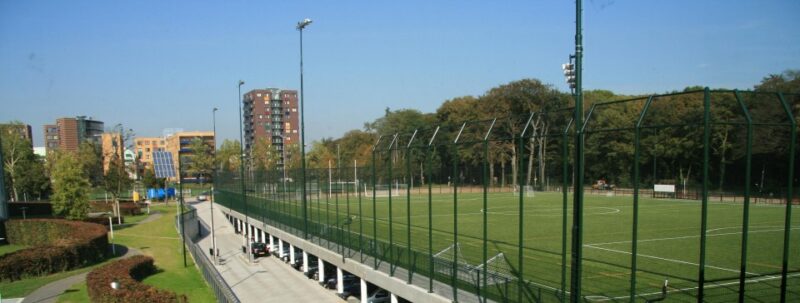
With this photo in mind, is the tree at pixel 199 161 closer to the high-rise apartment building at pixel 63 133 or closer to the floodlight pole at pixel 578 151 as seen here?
the high-rise apartment building at pixel 63 133

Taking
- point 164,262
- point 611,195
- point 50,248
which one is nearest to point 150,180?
point 164,262

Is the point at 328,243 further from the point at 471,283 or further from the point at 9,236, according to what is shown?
the point at 9,236

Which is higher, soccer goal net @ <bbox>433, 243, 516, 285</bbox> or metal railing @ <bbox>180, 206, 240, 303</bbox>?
soccer goal net @ <bbox>433, 243, 516, 285</bbox>

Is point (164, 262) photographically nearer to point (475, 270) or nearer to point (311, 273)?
point (311, 273)

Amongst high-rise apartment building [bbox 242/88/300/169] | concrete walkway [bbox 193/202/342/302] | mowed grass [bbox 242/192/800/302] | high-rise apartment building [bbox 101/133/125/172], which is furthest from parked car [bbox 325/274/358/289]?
high-rise apartment building [bbox 242/88/300/169]

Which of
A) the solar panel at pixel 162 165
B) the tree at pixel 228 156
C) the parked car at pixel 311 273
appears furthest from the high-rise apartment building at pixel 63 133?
the parked car at pixel 311 273

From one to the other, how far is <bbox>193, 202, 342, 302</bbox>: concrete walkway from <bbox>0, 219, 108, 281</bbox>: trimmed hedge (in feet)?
26.4

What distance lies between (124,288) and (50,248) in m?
13.0

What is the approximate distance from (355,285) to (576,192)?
59.9 feet

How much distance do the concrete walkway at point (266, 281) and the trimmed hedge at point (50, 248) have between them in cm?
804

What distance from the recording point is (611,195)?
26781 millimetres

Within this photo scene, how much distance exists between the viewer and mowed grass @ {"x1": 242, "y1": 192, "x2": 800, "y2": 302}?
17047mm

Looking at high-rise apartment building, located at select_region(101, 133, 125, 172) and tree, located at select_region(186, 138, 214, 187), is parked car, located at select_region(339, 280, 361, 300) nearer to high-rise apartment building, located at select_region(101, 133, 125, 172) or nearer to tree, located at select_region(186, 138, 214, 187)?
high-rise apartment building, located at select_region(101, 133, 125, 172)

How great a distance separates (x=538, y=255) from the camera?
78.3 feet
